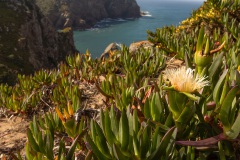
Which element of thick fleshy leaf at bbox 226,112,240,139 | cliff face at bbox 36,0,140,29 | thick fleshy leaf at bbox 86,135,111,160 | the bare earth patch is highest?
thick fleshy leaf at bbox 226,112,240,139

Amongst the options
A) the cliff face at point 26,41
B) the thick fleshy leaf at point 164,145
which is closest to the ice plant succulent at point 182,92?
the thick fleshy leaf at point 164,145

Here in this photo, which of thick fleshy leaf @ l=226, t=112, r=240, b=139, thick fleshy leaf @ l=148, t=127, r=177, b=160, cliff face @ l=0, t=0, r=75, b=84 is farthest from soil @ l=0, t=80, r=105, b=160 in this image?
cliff face @ l=0, t=0, r=75, b=84

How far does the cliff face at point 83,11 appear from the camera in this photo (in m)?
96.0

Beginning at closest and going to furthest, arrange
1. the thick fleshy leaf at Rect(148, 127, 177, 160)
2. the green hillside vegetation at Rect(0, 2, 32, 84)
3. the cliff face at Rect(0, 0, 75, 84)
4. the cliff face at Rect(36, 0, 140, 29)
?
the thick fleshy leaf at Rect(148, 127, 177, 160)
the green hillside vegetation at Rect(0, 2, 32, 84)
the cliff face at Rect(0, 0, 75, 84)
the cliff face at Rect(36, 0, 140, 29)

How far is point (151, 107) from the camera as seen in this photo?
57.6 inches

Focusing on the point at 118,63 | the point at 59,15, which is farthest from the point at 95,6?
the point at 118,63

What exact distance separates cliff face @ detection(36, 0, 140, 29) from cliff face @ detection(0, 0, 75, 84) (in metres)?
43.8

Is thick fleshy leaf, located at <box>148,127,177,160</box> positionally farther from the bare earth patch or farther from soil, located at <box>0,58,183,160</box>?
the bare earth patch

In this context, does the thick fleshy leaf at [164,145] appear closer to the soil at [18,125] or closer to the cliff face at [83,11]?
the soil at [18,125]

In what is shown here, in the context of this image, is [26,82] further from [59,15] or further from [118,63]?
[59,15]

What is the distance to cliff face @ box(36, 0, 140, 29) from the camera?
315 ft

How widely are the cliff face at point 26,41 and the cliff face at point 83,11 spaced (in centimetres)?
4379

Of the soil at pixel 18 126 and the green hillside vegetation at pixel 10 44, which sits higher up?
the soil at pixel 18 126

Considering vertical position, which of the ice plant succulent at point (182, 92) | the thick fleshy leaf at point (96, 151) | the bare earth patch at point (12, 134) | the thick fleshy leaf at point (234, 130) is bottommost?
the bare earth patch at point (12, 134)
